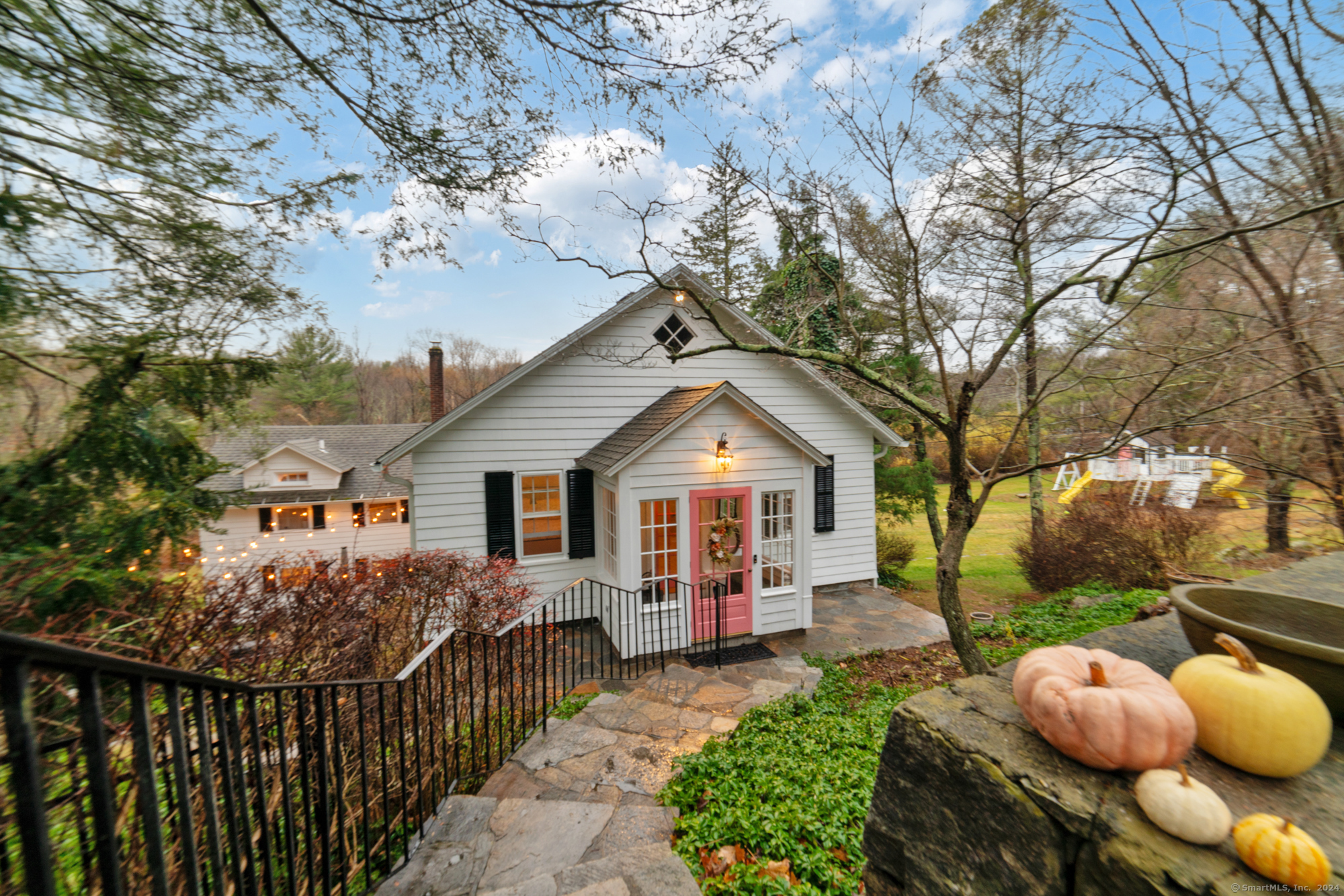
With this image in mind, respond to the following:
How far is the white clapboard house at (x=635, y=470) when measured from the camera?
21.0ft

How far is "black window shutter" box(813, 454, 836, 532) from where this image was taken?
8.55 m

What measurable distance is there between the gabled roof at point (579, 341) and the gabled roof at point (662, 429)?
1126 mm

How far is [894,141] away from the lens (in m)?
4.60

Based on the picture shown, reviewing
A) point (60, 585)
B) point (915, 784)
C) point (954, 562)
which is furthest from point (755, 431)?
point (60, 585)

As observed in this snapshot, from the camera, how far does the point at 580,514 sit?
7309 millimetres

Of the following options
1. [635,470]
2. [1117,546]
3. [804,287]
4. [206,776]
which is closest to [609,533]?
[635,470]

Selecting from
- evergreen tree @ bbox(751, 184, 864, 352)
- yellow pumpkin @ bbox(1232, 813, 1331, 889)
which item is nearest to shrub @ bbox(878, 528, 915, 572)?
evergreen tree @ bbox(751, 184, 864, 352)

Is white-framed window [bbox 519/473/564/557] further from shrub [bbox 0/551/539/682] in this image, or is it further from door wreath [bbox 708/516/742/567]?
door wreath [bbox 708/516/742/567]

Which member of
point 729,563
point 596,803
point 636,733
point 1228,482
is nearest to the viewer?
point 596,803

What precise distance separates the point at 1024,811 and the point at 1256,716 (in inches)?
23.3

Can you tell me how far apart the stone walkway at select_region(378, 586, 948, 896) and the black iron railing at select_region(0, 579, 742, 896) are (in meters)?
0.23

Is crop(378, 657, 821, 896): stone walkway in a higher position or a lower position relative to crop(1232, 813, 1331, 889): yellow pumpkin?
lower

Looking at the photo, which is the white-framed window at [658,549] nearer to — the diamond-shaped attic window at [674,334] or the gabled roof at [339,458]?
the diamond-shaped attic window at [674,334]

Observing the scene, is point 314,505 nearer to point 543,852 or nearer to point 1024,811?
point 543,852
